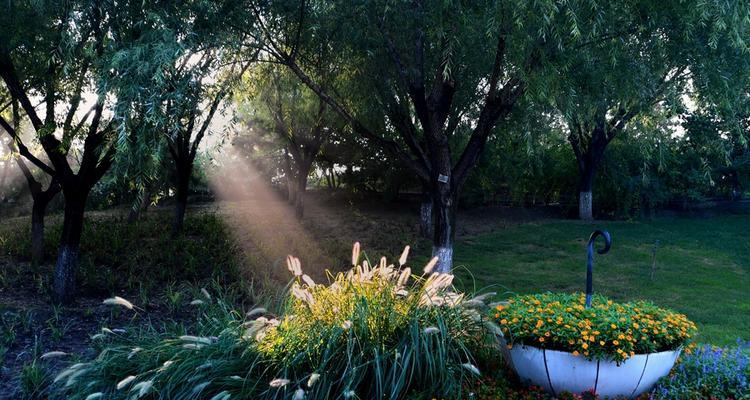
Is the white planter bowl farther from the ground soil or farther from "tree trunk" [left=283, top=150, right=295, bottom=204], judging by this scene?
"tree trunk" [left=283, top=150, right=295, bottom=204]

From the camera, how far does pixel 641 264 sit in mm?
13828

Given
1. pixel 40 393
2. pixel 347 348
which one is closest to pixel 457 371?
pixel 347 348

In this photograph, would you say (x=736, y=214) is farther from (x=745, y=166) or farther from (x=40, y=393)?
(x=40, y=393)

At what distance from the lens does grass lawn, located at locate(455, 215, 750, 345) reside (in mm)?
9883

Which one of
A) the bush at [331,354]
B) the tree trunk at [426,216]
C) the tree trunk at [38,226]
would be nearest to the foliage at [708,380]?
the bush at [331,354]

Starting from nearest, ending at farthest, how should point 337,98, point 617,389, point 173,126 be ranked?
1. point 617,389
2. point 173,126
3. point 337,98

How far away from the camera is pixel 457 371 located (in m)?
4.61

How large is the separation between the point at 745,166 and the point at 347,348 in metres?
21.9

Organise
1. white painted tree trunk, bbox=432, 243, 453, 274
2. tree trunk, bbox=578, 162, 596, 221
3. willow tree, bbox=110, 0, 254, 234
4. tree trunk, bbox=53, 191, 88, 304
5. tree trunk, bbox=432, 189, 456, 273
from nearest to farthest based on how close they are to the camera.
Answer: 1. willow tree, bbox=110, 0, 254, 234
2. tree trunk, bbox=53, 191, 88, 304
3. tree trunk, bbox=432, 189, 456, 273
4. white painted tree trunk, bbox=432, 243, 453, 274
5. tree trunk, bbox=578, 162, 596, 221

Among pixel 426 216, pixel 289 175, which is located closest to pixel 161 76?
pixel 426 216

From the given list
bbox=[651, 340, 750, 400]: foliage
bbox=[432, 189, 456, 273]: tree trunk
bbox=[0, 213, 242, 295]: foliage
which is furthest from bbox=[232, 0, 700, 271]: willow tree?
bbox=[0, 213, 242, 295]: foliage

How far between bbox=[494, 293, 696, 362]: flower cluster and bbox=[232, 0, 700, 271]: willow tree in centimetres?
304

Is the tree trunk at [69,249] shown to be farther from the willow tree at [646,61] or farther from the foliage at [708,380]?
the foliage at [708,380]

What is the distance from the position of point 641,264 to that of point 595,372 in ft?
34.4
